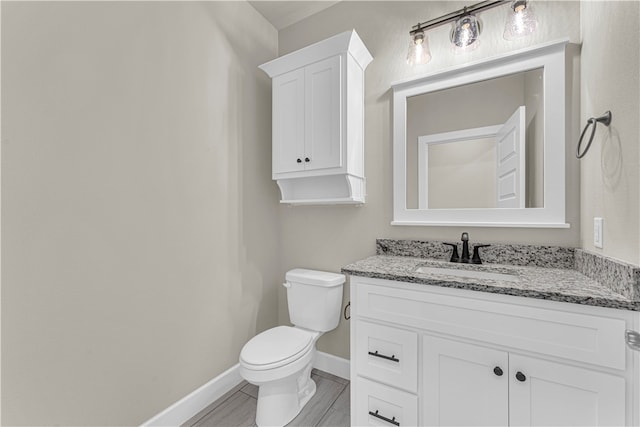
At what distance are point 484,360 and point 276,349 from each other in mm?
983

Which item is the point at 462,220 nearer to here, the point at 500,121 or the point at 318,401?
the point at 500,121

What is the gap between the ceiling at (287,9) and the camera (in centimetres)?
198

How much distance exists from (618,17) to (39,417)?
2582mm

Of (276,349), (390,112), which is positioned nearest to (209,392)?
(276,349)

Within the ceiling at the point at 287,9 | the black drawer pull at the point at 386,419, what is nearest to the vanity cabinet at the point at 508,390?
the black drawer pull at the point at 386,419

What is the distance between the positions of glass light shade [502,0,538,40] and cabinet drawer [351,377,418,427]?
1.80 metres

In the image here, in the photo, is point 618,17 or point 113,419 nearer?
point 618,17

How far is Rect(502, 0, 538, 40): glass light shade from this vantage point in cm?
135

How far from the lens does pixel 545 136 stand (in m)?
1.37

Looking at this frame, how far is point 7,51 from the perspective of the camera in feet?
3.21

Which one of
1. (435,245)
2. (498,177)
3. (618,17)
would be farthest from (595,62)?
(435,245)

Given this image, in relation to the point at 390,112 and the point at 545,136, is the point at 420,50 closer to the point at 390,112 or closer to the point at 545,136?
the point at 390,112

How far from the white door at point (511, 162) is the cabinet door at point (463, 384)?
0.82m

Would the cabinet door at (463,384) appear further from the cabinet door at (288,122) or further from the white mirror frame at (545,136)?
the cabinet door at (288,122)
